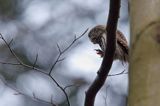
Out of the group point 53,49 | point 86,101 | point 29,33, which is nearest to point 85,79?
point 53,49

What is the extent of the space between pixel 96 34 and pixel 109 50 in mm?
1329

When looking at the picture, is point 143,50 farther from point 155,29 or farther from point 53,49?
point 53,49

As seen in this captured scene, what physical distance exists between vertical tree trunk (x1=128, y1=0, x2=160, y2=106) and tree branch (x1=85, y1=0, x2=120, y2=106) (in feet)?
1.89

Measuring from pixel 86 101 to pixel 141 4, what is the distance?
768mm

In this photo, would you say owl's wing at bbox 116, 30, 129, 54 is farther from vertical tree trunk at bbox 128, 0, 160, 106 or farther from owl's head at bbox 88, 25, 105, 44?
vertical tree trunk at bbox 128, 0, 160, 106

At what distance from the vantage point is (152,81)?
2.38 feet

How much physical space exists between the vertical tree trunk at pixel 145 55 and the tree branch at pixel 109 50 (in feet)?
1.89

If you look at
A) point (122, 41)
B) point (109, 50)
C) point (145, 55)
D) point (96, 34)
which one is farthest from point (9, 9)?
point (145, 55)

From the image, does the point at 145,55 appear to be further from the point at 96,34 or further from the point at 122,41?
the point at 96,34

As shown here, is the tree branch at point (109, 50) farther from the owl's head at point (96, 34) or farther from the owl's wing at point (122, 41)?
the owl's head at point (96, 34)

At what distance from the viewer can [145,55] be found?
757 millimetres

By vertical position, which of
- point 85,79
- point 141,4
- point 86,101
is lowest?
point 85,79

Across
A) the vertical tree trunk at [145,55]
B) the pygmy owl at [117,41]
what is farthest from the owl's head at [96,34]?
the vertical tree trunk at [145,55]

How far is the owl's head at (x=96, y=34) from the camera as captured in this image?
2.79 m
